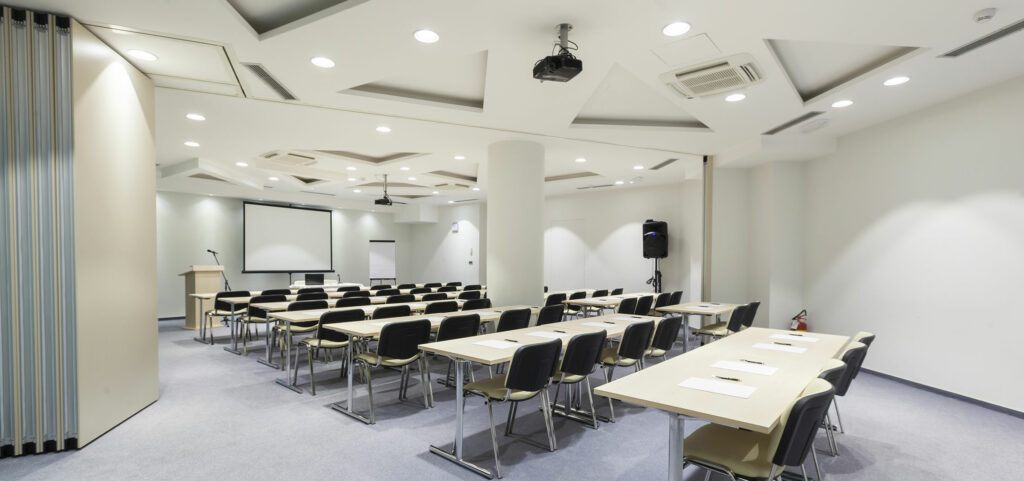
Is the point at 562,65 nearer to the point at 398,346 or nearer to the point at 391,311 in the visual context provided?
the point at 398,346

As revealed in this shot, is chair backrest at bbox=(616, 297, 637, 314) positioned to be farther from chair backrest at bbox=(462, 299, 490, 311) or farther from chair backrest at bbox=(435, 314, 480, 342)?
chair backrest at bbox=(435, 314, 480, 342)

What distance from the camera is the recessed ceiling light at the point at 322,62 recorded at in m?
4.00

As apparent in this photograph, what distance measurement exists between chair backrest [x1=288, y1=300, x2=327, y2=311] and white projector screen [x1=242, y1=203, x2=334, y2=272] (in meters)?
6.83

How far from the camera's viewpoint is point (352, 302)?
6992 mm

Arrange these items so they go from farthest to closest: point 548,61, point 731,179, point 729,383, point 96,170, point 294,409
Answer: point 731,179
point 294,409
point 96,170
point 548,61
point 729,383

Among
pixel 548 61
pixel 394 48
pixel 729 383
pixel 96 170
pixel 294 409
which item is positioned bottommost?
pixel 294 409

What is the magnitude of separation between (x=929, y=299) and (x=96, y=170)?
8537 mm

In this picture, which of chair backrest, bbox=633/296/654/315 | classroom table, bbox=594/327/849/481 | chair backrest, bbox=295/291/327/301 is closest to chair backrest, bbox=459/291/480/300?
chair backrest, bbox=295/291/327/301

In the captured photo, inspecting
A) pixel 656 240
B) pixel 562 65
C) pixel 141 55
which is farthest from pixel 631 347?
pixel 656 240

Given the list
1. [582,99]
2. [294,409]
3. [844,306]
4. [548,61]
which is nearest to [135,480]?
[294,409]

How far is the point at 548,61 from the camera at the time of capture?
3.37m

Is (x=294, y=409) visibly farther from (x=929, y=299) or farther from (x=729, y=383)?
(x=929, y=299)

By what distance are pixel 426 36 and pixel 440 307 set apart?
11.8ft

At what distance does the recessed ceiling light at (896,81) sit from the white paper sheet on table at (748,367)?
12.0 ft
